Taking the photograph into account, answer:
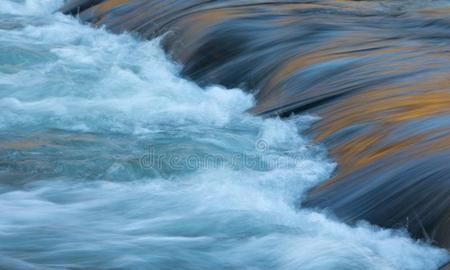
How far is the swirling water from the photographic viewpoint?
13.5 feet

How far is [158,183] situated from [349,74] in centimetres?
196

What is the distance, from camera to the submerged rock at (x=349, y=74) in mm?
4555

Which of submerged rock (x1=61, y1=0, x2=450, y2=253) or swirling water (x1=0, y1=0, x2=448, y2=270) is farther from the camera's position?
submerged rock (x1=61, y1=0, x2=450, y2=253)

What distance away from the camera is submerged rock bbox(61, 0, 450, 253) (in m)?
4.55

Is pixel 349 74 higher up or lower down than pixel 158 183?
higher up

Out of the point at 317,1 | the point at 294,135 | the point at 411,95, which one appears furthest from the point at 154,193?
the point at 317,1

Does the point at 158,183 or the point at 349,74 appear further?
the point at 349,74

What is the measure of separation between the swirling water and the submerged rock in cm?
14

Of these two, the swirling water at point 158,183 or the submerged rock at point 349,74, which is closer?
the swirling water at point 158,183

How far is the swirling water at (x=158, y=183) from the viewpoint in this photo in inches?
163

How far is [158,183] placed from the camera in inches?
201

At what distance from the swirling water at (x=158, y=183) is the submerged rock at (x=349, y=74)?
140 mm

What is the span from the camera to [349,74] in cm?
650

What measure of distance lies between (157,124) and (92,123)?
0.43 meters
